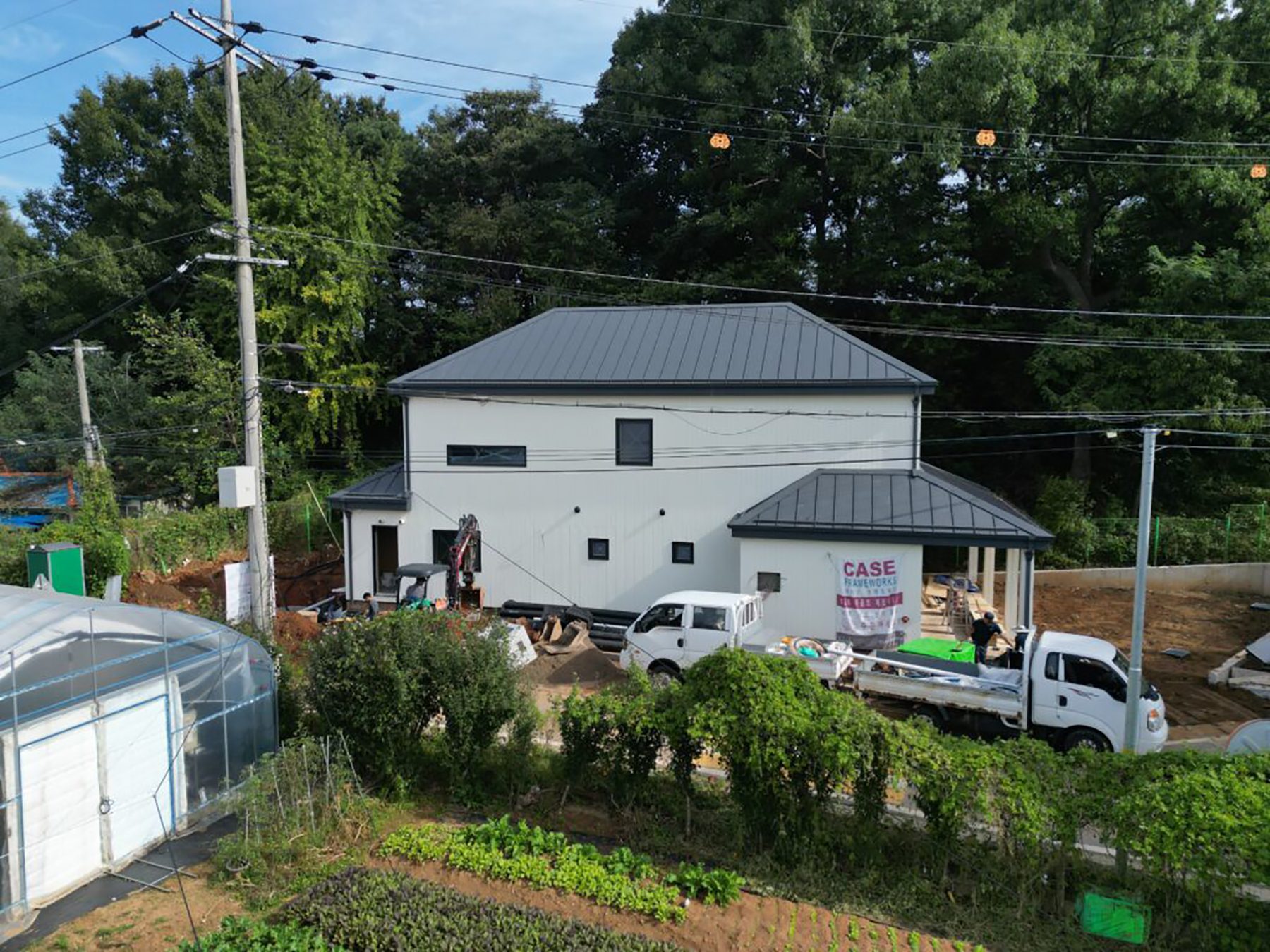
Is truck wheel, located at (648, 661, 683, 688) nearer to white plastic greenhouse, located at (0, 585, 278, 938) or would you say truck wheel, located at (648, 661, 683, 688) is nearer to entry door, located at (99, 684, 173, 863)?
white plastic greenhouse, located at (0, 585, 278, 938)

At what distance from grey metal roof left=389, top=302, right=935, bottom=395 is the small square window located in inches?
37.9

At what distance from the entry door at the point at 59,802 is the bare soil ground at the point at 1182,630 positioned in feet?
53.1

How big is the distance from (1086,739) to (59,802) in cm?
1317

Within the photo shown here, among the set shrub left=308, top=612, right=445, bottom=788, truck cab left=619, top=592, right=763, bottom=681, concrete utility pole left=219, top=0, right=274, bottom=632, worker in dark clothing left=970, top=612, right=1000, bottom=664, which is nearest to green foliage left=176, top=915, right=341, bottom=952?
shrub left=308, top=612, right=445, bottom=788

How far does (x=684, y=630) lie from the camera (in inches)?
580

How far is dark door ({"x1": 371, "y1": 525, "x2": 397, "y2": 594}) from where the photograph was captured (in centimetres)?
2150

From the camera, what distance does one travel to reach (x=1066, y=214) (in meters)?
26.4

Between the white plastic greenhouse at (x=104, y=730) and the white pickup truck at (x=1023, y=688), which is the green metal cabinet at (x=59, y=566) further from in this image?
the white pickup truck at (x=1023, y=688)

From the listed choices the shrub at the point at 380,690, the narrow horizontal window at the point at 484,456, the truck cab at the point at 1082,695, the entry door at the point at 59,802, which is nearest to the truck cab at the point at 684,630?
the truck cab at the point at 1082,695

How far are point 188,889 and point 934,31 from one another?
33.0 meters

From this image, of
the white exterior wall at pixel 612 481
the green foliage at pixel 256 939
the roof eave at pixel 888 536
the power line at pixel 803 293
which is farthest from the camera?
the power line at pixel 803 293

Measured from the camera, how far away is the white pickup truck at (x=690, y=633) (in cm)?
1451

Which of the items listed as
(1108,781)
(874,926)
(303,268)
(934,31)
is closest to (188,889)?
(874,926)

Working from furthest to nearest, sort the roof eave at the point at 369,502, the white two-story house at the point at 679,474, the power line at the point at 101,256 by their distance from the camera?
1. the power line at the point at 101,256
2. the roof eave at the point at 369,502
3. the white two-story house at the point at 679,474
